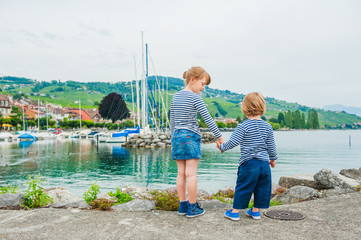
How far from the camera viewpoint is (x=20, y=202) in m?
4.58

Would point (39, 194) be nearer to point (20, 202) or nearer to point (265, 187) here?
point (20, 202)

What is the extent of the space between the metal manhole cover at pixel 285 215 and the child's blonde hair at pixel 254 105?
4.48 ft

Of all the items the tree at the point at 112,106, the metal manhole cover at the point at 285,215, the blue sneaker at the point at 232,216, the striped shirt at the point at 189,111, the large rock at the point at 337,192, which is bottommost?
the large rock at the point at 337,192

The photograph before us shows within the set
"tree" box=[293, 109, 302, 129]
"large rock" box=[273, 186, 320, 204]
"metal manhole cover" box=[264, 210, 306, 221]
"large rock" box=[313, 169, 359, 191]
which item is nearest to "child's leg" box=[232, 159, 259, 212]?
"metal manhole cover" box=[264, 210, 306, 221]

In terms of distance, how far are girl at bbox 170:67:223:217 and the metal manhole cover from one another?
0.93 m

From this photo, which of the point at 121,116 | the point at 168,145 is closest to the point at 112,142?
the point at 168,145

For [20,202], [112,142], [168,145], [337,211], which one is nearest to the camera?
[337,211]

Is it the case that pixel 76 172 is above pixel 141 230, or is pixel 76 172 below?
below

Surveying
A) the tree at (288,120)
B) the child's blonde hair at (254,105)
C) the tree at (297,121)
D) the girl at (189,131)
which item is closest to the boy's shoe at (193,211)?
the girl at (189,131)

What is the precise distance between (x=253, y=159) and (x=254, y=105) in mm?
711

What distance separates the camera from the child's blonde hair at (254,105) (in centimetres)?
385

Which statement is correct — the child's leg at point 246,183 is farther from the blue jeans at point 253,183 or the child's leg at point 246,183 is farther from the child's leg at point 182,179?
the child's leg at point 182,179

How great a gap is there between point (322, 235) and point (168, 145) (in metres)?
40.2

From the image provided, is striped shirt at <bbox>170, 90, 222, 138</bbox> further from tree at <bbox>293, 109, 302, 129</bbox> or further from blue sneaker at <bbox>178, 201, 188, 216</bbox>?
tree at <bbox>293, 109, 302, 129</bbox>
